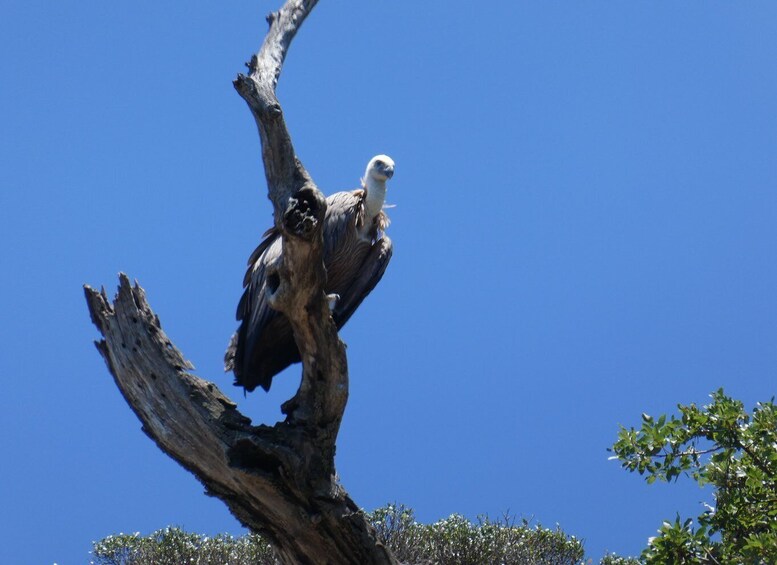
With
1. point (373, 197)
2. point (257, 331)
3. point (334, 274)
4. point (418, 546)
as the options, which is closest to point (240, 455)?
point (257, 331)

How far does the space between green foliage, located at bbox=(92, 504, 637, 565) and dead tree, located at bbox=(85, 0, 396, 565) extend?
3.81 metres

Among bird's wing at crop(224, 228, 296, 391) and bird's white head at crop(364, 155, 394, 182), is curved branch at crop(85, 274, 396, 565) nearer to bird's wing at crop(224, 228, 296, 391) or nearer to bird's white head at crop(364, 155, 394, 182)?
bird's wing at crop(224, 228, 296, 391)

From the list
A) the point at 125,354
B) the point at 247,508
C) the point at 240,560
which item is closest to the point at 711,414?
the point at 247,508

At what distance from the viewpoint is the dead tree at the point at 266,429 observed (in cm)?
496

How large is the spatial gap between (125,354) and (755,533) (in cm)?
320

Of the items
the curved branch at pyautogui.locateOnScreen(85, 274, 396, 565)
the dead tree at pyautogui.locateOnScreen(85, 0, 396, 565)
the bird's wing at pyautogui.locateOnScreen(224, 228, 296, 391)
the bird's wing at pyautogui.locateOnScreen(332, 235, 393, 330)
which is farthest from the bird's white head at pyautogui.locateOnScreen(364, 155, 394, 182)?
the curved branch at pyautogui.locateOnScreen(85, 274, 396, 565)

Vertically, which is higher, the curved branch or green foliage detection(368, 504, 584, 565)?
green foliage detection(368, 504, 584, 565)

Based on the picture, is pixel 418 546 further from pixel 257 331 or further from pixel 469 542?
pixel 257 331

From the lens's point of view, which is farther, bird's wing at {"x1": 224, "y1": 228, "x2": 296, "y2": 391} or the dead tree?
bird's wing at {"x1": 224, "y1": 228, "x2": 296, "y2": 391}

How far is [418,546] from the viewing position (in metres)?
8.82

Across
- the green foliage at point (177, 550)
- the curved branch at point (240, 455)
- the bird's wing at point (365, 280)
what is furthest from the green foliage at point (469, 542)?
the curved branch at point (240, 455)

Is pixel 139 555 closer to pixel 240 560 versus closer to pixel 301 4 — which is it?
pixel 240 560

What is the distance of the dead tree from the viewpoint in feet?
16.3

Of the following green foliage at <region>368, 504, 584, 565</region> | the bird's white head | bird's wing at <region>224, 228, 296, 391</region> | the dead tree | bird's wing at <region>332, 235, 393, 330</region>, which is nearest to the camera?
the dead tree
